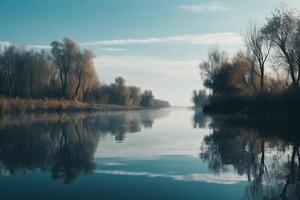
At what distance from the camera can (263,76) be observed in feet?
160

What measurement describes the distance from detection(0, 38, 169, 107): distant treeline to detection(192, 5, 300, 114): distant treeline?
29126mm

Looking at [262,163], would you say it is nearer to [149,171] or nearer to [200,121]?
[149,171]

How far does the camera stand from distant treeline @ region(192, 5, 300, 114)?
35.9 m

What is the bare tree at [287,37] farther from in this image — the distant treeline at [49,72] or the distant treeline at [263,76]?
the distant treeline at [49,72]

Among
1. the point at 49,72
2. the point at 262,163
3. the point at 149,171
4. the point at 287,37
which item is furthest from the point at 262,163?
the point at 49,72

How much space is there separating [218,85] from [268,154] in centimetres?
4714

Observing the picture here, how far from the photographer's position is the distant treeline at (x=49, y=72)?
263 ft

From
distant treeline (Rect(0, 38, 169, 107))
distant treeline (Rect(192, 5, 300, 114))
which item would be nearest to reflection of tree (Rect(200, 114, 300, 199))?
distant treeline (Rect(192, 5, 300, 114))

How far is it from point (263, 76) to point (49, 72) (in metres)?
49.9

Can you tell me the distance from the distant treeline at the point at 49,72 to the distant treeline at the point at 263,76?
29126 mm

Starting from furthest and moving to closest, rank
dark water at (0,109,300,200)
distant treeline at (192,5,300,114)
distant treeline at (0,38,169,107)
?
distant treeline at (0,38,169,107) → distant treeline at (192,5,300,114) → dark water at (0,109,300,200)

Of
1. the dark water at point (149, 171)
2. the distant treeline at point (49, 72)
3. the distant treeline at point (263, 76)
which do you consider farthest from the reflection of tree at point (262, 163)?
the distant treeline at point (49, 72)

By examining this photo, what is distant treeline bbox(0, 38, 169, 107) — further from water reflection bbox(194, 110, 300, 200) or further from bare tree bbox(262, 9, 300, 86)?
water reflection bbox(194, 110, 300, 200)

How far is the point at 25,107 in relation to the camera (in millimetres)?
64000
